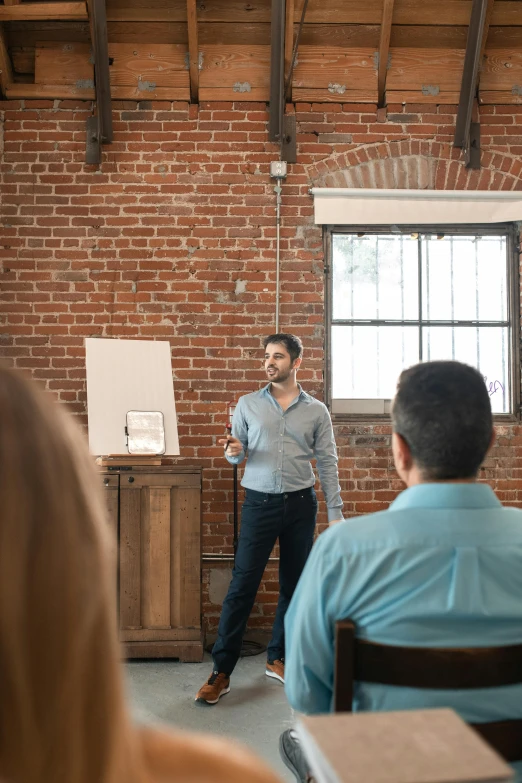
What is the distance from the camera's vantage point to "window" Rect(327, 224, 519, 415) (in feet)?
15.8

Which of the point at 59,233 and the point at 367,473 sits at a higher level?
the point at 59,233

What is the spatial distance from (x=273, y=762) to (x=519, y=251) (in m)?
3.50

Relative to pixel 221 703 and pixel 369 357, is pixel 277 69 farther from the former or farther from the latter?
pixel 221 703

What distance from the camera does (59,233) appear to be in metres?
4.74

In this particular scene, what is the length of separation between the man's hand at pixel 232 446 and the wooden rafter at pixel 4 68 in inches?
110

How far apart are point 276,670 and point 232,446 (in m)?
Result: 1.19

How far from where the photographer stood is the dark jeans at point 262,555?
3531mm

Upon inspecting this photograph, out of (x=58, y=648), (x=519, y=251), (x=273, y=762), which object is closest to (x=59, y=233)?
(x=519, y=251)

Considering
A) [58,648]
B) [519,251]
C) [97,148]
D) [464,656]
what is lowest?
[464,656]

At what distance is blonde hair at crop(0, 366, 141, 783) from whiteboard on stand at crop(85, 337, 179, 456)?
150 inches

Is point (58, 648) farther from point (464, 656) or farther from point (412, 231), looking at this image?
point (412, 231)

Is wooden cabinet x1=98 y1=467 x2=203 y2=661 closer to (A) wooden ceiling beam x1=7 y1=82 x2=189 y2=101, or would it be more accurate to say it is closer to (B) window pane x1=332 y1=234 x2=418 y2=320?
(B) window pane x1=332 y1=234 x2=418 y2=320

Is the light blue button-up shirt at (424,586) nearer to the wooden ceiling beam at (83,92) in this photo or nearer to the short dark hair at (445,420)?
the short dark hair at (445,420)

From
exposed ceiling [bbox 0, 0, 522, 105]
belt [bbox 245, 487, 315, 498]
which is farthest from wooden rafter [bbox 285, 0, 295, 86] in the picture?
belt [bbox 245, 487, 315, 498]
